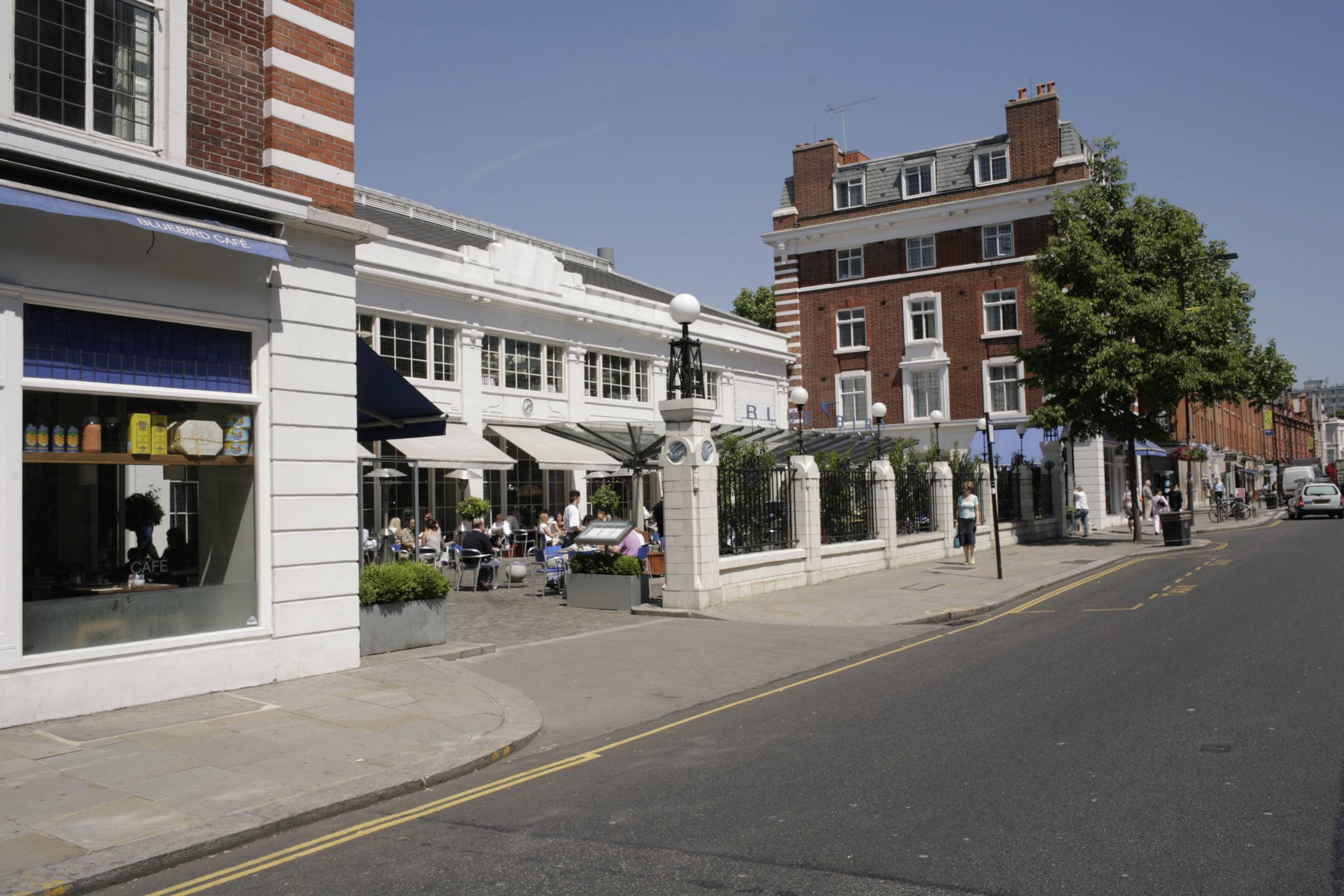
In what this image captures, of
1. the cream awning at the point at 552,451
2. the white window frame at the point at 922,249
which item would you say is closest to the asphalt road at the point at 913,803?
the cream awning at the point at 552,451

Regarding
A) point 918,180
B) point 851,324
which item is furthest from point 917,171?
point 851,324

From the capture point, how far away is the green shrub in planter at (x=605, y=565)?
51.9ft

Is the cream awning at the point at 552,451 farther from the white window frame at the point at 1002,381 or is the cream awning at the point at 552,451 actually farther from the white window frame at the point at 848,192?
the white window frame at the point at 848,192

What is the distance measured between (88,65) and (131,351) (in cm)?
260

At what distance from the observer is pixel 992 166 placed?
138 feet

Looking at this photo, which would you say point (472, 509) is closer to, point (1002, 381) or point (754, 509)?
point (754, 509)

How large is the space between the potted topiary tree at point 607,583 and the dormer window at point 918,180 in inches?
1283

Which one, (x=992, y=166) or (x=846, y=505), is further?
(x=992, y=166)

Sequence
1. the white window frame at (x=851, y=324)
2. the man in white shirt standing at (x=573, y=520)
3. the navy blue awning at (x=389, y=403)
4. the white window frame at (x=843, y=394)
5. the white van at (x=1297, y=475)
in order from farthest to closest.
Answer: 1. the white van at (x=1297, y=475)
2. the white window frame at (x=851, y=324)
3. the white window frame at (x=843, y=394)
4. the man in white shirt standing at (x=573, y=520)
5. the navy blue awning at (x=389, y=403)

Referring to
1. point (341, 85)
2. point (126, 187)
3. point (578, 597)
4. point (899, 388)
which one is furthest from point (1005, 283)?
point (126, 187)

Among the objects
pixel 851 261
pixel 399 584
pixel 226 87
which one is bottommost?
pixel 399 584


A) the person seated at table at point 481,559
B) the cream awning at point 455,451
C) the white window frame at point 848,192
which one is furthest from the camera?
the white window frame at point 848,192

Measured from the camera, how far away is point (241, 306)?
9672 mm

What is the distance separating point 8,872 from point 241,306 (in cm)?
594
